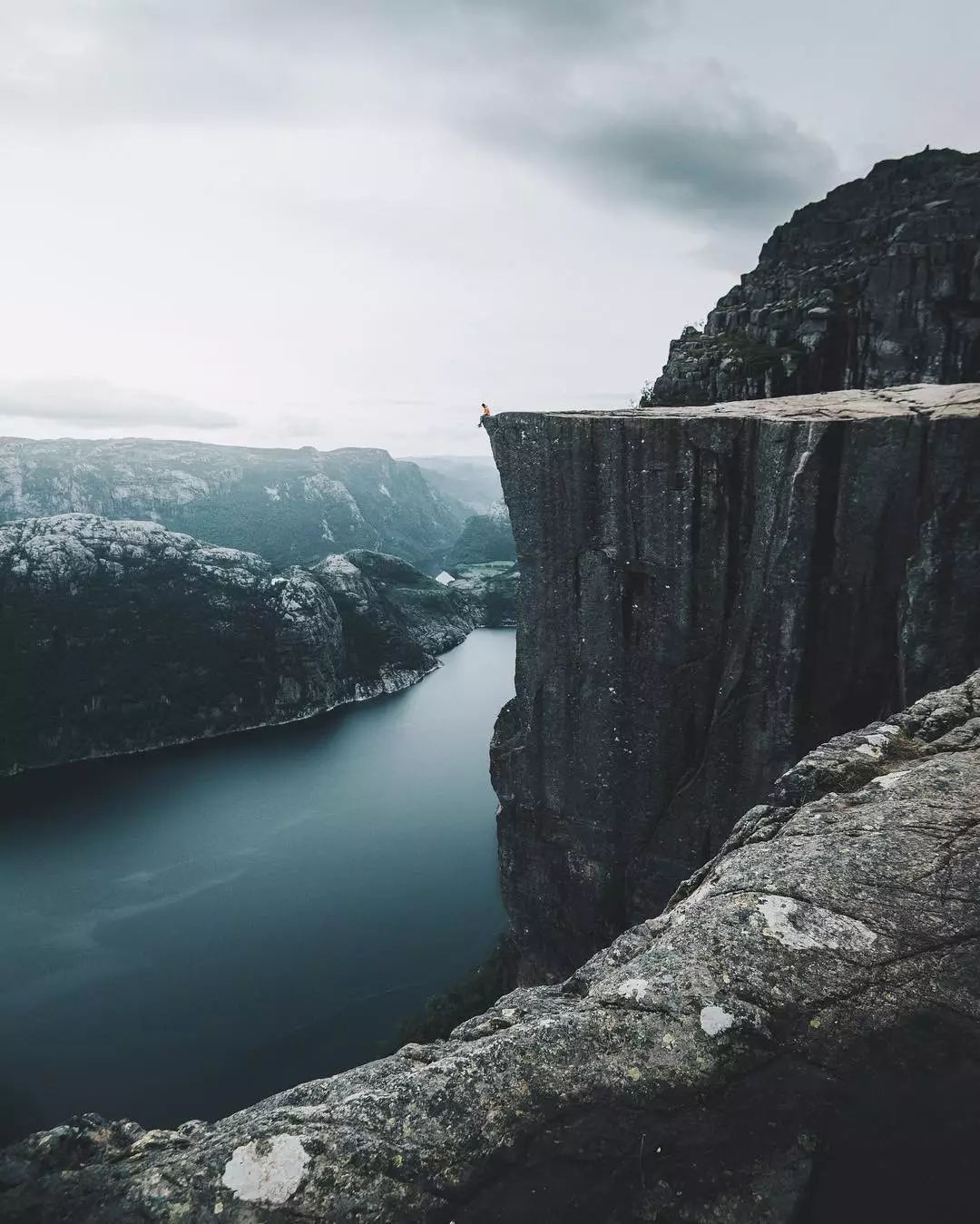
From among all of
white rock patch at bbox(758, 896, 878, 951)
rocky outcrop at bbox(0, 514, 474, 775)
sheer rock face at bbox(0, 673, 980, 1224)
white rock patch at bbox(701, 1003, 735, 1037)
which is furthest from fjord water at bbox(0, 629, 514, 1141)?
white rock patch at bbox(701, 1003, 735, 1037)

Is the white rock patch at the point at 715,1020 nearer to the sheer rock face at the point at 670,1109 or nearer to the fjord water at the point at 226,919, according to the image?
the sheer rock face at the point at 670,1109

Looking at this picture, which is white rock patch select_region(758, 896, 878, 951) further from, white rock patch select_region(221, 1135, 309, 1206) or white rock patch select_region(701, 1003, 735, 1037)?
white rock patch select_region(221, 1135, 309, 1206)

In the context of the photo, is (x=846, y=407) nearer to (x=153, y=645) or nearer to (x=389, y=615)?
(x=153, y=645)

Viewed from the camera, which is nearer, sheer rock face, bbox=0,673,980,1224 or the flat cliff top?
sheer rock face, bbox=0,673,980,1224

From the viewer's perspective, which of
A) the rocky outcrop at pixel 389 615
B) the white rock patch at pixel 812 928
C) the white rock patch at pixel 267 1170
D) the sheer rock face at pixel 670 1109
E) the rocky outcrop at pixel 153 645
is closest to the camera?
the sheer rock face at pixel 670 1109

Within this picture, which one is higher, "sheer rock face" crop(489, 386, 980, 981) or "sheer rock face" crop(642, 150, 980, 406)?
"sheer rock face" crop(642, 150, 980, 406)

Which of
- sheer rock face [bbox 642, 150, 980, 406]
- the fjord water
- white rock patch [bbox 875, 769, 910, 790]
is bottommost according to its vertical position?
the fjord water

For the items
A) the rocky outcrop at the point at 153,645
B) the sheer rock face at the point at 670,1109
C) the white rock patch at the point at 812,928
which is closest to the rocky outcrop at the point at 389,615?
the rocky outcrop at the point at 153,645

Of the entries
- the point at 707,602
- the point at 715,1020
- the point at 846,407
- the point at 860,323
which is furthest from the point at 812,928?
the point at 860,323
